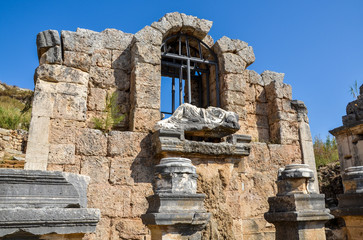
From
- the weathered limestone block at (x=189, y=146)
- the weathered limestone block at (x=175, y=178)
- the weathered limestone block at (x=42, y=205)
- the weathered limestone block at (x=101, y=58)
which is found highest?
the weathered limestone block at (x=101, y=58)

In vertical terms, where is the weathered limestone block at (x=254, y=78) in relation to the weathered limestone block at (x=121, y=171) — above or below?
above

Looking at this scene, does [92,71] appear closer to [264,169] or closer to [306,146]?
[264,169]

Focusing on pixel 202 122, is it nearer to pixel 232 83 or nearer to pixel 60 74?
pixel 232 83

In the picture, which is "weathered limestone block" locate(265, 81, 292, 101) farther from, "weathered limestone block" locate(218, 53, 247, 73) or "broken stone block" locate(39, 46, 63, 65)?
"broken stone block" locate(39, 46, 63, 65)

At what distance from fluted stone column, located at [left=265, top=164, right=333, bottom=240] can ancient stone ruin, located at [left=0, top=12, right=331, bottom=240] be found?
0.02 metres

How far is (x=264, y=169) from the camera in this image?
6.89 meters

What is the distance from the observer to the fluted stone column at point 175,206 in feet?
12.8

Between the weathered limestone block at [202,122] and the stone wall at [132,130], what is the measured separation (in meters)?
0.46

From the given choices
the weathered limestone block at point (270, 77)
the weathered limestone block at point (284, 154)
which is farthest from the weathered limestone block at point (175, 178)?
the weathered limestone block at point (270, 77)

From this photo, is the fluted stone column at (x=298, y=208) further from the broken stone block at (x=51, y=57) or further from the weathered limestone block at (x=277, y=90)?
the broken stone block at (x=51, y=57)

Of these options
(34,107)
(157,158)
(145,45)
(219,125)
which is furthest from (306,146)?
(34,107)

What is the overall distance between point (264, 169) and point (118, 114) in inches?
129

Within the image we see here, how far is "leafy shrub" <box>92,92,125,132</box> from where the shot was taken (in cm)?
599

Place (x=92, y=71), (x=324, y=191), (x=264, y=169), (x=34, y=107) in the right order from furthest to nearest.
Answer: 1. (x=324, y=191)
2. (x=264, y=169)
3. (x=92, y=71)
4. (x=34, y=107)
